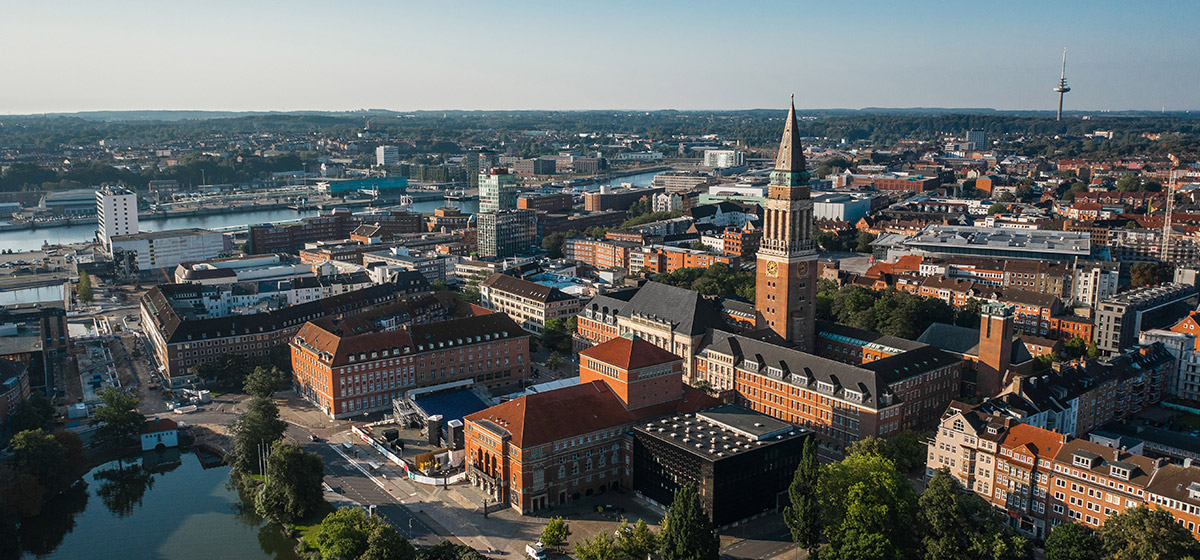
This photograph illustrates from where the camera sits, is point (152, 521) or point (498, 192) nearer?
point (152, 521)

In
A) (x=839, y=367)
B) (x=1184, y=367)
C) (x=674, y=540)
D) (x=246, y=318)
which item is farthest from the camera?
(x=246, y=318)

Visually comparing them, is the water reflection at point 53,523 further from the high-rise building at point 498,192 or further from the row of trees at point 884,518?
the high-rise building at point 498,192

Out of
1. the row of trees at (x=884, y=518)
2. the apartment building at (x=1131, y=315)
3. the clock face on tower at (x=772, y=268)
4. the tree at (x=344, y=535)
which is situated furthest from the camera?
the apartment building at (x=1131, y=315)

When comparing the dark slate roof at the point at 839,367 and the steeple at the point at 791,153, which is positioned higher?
the steeple at the point at 791,153

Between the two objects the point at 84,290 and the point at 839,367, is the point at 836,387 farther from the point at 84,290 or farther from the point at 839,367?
the point at 84,290

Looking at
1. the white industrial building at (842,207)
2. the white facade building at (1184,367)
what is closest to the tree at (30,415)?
the white facade building at (1184,367)

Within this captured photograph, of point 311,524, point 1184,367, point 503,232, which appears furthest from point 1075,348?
point 503,232

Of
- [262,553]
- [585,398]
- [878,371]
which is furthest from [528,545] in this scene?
[878,371]
